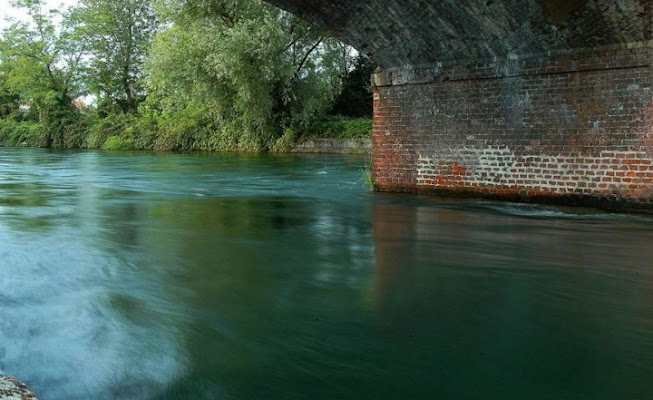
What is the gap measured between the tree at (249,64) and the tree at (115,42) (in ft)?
72.0

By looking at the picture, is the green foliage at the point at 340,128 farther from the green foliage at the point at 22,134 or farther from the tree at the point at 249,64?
the green foliage at the point at 22,134

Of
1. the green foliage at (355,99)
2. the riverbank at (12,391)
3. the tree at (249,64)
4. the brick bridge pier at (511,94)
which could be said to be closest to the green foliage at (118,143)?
the tree at (249,64)

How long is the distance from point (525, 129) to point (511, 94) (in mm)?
578

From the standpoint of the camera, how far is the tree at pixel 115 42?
52500 mm

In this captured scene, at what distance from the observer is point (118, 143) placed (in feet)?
150

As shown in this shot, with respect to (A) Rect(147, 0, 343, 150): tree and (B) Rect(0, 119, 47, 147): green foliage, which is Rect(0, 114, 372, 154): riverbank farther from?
(A) Rect(147, 0, 343, 150): tree

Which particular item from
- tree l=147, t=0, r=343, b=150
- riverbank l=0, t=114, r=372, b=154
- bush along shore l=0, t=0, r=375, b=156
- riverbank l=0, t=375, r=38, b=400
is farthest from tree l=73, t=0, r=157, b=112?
riverbank l=0, t=375, r=38, b=400

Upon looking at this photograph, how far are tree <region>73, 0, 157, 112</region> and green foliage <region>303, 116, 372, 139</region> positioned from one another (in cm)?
2398

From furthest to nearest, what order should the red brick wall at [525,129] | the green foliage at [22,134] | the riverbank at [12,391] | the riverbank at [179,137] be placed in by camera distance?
1. the green foliage at [22,134]
2. the riverbank at [179,137]
3. the red brick wall at [525,129]
4. the riverbank at [12,391]

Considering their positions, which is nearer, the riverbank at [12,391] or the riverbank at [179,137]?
the riverbank at [12,391]

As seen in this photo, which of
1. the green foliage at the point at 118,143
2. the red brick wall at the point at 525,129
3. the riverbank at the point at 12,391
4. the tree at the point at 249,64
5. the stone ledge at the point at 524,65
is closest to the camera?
the riverbank at the point at 12,391

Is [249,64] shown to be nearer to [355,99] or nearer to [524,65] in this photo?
[355,99]

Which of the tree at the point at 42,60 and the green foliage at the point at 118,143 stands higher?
the tree at the point at 42,60

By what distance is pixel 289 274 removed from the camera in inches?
241
